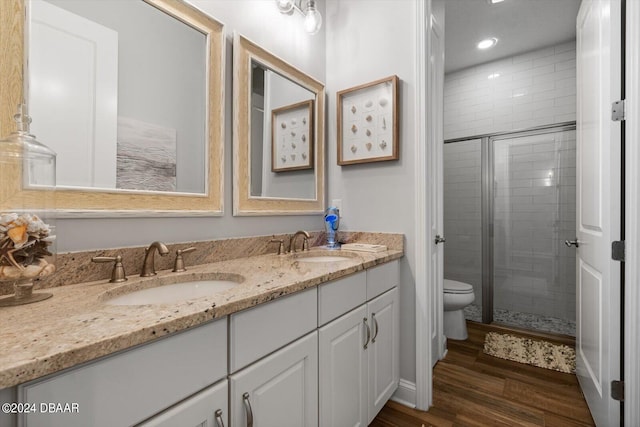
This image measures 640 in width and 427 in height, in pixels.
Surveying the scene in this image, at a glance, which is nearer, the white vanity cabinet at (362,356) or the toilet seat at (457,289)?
the white vanity cabinet at (362,356)

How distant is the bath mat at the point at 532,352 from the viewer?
2.10 meters

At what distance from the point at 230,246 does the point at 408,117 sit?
1188 millimetres

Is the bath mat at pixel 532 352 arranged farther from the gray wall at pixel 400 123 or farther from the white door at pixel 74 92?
the white door at pixel 74 92

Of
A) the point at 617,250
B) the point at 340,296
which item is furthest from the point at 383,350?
the point at 617,250

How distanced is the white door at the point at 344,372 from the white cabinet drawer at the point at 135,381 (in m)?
0.47

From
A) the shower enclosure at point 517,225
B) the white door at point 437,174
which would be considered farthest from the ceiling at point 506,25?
the shower enclosure at point 517,225

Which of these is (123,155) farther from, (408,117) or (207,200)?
(408,117)

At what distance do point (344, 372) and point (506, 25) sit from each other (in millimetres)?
2993

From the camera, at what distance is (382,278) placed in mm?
1512

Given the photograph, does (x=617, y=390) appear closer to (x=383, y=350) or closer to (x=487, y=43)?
(x=383, y=350)

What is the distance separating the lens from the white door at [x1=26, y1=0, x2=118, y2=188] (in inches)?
35.4

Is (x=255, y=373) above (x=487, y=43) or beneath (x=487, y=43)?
beneath

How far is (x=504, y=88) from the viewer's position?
10.2 feet

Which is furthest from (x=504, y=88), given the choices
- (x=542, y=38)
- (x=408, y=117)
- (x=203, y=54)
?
(x=203, y=54)
